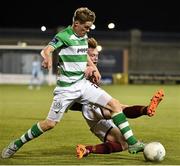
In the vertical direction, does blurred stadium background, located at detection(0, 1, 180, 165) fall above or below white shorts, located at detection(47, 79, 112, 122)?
below

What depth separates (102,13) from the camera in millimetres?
51688

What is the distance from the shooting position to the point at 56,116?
8.33 metres

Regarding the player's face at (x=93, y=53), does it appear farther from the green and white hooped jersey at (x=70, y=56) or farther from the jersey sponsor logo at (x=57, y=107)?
the jersey sponsor logo at (x=57, y=107)

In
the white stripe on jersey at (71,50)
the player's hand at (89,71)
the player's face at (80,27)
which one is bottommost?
the player's hand at (89,71)

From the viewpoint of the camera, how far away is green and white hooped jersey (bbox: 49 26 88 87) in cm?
823

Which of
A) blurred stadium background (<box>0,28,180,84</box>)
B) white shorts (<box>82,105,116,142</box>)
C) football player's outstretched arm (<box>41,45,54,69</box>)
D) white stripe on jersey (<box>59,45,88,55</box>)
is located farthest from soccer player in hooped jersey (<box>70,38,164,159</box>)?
blurred stadium background (<box>0,28,180,84</box>)

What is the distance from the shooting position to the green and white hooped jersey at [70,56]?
8234 mm

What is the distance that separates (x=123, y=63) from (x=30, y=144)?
29.9 m

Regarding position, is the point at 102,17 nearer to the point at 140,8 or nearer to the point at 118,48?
the point at 140,8

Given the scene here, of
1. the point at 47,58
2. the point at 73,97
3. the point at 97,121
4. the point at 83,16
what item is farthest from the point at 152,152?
the point at 83,16

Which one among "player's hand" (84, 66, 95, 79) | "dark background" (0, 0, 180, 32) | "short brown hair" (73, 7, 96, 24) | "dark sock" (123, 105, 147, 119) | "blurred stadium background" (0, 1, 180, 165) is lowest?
"blurred stadium background" (0, 1, 180, 165)

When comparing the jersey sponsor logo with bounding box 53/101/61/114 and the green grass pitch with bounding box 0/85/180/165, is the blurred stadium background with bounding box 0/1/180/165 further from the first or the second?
the jersey sponsor logo with bounding box 53/101/61/114

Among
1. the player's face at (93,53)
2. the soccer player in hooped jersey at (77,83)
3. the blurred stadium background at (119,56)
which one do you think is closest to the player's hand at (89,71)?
the soccer player in hooped jersey at (77,83)

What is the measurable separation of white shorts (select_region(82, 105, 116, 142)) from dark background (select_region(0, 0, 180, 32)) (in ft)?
137
